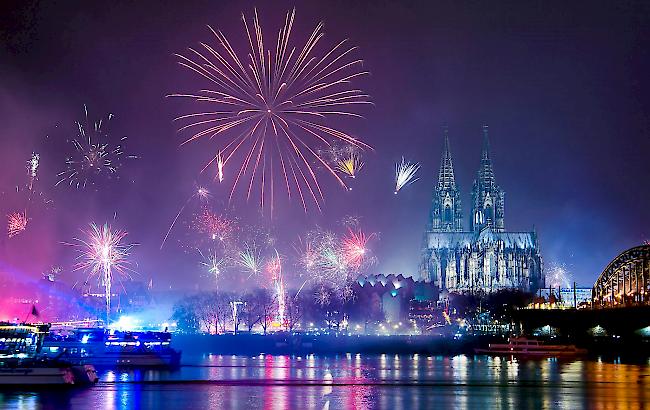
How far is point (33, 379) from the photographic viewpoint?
2965 inches

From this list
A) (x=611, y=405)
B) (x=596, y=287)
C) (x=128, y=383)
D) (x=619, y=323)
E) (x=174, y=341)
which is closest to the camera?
(x=611, y=405)

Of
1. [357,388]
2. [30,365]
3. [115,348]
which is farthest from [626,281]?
[30,365]

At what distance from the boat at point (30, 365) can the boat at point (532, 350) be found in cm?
7857

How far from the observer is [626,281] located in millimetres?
164125

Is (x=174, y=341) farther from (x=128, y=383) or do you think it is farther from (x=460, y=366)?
(x=128, y=383)

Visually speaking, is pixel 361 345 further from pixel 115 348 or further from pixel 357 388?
pixel 357 388

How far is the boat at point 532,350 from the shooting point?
142 m

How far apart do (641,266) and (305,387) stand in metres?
93.1

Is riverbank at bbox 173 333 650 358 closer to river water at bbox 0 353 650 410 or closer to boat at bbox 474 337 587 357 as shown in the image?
boat at bbox 474 337 587 357

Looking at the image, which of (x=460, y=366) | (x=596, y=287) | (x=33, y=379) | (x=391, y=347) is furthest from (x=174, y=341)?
(x=33, y=379)

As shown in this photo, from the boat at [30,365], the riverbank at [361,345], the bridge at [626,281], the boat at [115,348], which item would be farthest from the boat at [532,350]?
the boat at [30,365]

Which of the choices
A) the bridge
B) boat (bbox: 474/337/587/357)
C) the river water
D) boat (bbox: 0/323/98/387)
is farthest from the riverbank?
boat (bbox: 0/323/98/387)

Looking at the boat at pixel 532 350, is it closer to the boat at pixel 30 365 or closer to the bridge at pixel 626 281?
the bridge at pixel 626 281

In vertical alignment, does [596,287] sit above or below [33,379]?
above
